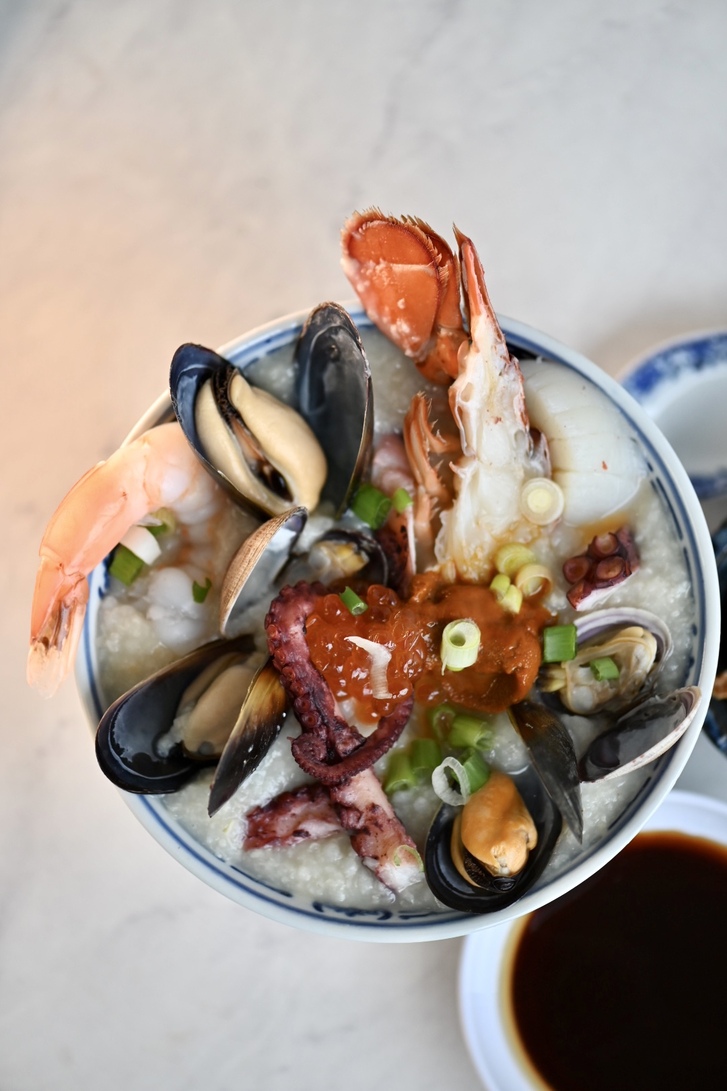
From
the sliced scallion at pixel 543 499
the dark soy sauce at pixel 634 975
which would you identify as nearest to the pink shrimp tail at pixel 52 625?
the sliced scallion at pixel 543 499

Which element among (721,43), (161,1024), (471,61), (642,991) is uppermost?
(471,61)

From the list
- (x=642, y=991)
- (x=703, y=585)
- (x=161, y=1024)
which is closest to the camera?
→ (x=703, y=585)

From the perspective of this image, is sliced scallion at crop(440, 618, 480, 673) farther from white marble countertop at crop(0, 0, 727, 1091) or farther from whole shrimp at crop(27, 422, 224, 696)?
white marble countertop at crop(0, 0, 727, 1091)

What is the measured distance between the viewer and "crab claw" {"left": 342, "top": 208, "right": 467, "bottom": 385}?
1.45 meters

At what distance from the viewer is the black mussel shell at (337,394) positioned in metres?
1.49

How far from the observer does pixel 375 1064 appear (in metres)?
1.86

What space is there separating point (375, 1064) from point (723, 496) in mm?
1373

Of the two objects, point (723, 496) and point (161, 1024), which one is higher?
point (723, 496)

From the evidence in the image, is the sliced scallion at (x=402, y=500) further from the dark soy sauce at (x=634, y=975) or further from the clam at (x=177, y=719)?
the dark soy sauce at (x=634, y=975)

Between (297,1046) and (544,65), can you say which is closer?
(297,1046)

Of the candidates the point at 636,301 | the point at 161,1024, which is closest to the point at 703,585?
the point at 636,301

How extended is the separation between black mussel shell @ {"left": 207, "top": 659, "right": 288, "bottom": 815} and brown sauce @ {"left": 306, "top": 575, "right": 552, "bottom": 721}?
99 millimetres

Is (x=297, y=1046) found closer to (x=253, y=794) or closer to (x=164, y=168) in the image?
(x=253, y=794)

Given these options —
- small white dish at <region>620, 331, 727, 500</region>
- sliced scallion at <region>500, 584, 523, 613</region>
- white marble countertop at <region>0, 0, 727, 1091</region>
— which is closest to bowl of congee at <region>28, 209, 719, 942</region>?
sliced scallion at <region>500, 584, 523, 613</region>
